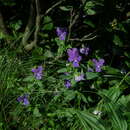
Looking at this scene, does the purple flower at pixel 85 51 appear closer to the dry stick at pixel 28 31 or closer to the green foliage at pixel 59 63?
the green foliage at pixel 59 63

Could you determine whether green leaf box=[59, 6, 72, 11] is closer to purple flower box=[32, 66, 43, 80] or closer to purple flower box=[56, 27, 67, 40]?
purple flower box=[56, 27, 67, 40]

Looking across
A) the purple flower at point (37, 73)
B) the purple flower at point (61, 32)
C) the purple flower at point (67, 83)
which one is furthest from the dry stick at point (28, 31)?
the purple flower at point (67, 83)

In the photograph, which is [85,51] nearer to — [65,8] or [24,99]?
Answer: [65,8]

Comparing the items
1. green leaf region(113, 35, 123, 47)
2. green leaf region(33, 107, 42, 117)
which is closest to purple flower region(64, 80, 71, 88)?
green leaf region(33, 107, 42, 117)

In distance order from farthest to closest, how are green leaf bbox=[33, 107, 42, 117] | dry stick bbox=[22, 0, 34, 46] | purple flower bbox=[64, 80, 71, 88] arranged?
dry stick bbox=[22, 0, 34, 46]
purple flower bbox=[64, 80, 71, 88]
green leaf bbox=[33, 107, 42, 117]

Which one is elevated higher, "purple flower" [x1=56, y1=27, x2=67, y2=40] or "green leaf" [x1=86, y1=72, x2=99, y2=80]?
"purple flower" [x1=56, y1=27, x2=67, y2=40]

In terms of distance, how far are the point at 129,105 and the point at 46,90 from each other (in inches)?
24.5

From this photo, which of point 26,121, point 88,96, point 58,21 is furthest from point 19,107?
point 58,21

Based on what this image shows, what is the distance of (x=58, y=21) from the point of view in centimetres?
246

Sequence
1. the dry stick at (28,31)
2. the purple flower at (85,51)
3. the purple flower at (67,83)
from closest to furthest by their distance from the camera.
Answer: the purple flower at (67,83) < the dry stick at (28,31) < the purple flower at (85,51)

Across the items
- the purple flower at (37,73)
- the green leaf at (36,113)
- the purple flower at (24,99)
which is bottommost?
the green leaf at (36,113)

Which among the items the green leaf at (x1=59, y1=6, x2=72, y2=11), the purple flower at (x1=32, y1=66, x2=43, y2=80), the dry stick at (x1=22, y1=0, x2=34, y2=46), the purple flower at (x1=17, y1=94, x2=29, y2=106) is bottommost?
the purple flower at (x1=17, y1=94, x2=29, y2=106)

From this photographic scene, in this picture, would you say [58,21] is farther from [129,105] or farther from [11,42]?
[129,105]

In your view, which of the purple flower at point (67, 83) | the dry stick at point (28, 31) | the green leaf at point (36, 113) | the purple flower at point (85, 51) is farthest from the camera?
the purple flower at point (85, 51)
